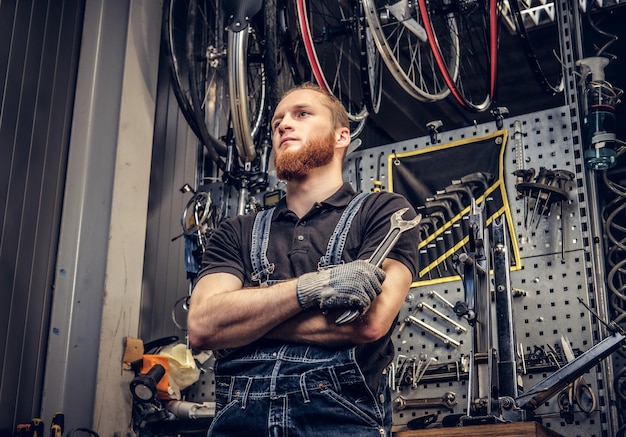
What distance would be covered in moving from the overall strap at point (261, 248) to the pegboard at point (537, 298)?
1.30m

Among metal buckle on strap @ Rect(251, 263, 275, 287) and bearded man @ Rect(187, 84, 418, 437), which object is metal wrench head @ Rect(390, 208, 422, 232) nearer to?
bearded man @ Rect(187, 84, 418, 437)

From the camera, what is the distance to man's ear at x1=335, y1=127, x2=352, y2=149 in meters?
2.58

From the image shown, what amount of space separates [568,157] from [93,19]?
8.34ft

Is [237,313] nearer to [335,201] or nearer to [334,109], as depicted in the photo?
[335,201]

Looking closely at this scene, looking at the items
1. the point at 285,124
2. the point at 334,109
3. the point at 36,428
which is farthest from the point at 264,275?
the point at 36,428

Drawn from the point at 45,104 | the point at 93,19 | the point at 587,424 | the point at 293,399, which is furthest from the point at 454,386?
the point at 93,19

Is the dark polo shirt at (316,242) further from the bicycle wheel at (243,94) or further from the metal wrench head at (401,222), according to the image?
the bicycle wheel at (243,94)

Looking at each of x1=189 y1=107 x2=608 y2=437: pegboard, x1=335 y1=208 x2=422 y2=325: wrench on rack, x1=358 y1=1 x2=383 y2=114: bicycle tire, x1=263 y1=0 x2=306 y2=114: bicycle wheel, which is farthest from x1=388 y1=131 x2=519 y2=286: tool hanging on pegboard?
x1=335 y1=208 x2=422 y2=325: wrench on rack

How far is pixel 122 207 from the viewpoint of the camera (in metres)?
4.06

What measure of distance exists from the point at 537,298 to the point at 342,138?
1.31 metres

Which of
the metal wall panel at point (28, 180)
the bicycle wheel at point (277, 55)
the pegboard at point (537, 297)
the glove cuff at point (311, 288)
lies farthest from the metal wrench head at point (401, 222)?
the metal wall panel at point (28, 180)

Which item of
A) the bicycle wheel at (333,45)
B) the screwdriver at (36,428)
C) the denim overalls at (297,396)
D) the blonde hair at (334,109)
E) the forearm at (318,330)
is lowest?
the screwdriver at (36,428)

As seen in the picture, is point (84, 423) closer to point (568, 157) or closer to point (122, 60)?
point (122, 60)

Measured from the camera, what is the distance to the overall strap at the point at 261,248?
218 cm
